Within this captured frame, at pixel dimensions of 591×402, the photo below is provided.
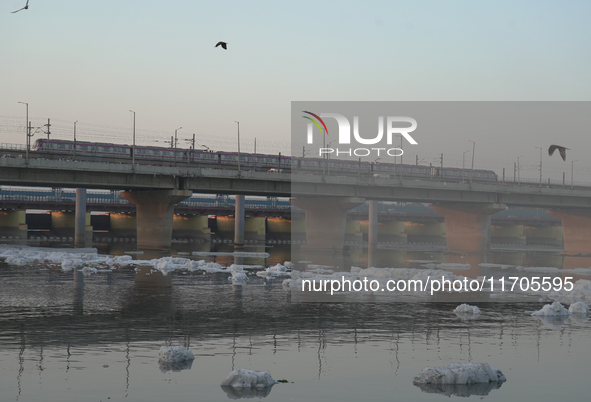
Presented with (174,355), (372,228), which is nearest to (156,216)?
(372,228)

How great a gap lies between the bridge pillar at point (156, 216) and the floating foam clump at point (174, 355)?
54797 millimetres

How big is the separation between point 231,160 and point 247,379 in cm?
8982

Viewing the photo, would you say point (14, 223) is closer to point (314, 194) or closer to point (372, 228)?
point (314, 194)

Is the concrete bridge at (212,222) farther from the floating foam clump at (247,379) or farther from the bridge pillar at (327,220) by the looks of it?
the floating foam clump at (247,379)

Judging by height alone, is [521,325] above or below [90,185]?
below

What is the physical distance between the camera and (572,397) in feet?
40.0

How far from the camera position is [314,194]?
263 ft

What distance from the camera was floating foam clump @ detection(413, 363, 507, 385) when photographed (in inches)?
516

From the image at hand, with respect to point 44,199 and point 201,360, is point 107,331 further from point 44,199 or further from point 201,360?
point 44,199

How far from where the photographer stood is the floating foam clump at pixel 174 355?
14117mm

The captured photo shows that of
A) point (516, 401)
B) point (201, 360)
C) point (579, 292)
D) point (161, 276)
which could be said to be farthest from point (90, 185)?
point (516, 401)

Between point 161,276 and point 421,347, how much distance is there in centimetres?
2241

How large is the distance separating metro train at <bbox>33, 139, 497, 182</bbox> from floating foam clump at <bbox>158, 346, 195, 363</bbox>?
6726cm

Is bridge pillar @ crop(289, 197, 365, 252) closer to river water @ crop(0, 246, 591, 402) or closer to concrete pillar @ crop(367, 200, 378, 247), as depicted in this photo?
concrete pillar @ crop(367, 200, 378, 247)
